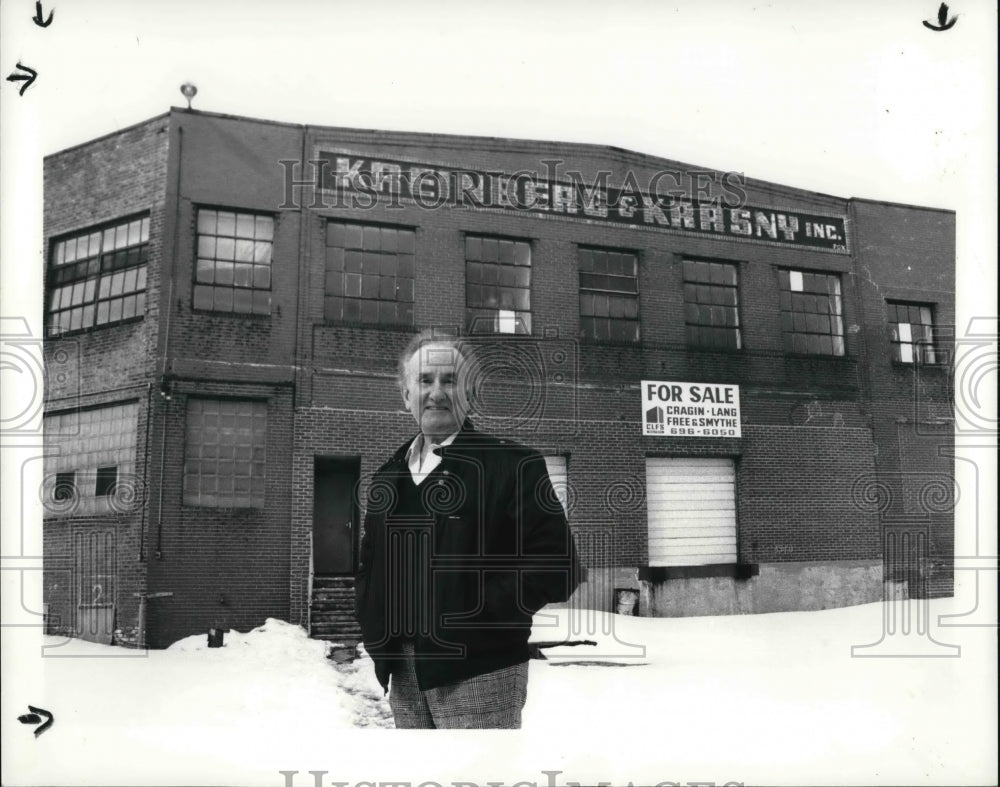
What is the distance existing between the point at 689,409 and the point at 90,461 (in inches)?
142

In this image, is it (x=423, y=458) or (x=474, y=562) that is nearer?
(x=474, y=562)

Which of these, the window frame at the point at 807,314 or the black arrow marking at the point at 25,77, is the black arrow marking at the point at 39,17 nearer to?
the black arrow marking at the point at 25,77

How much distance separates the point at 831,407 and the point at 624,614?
1.89 m

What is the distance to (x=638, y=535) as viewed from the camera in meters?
4.68

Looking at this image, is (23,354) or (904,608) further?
(904,608)

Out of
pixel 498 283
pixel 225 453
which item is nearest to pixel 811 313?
pixel 498 283

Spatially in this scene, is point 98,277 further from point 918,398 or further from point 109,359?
point 918,398

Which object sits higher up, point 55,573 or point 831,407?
point 831,407

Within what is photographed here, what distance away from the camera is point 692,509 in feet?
15.7

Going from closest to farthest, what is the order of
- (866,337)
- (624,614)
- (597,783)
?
1. (597,783)
2. (624,614)
3. (866,337)

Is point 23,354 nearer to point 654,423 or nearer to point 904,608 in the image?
point 654,423

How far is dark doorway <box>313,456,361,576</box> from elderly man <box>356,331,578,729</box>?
1.22 ft

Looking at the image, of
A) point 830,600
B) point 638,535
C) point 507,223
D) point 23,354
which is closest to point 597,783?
point 638,535

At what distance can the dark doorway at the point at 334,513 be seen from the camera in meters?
4.49
